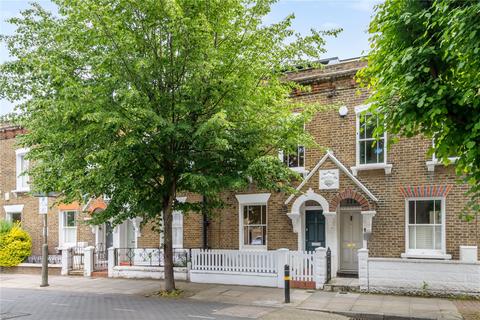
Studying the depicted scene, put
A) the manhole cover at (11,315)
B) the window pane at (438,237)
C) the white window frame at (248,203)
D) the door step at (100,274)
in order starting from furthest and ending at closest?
the door step at (100,274)
the white window frame at (248,203)
the window pane at (438,237)
the manhole cover at (11,315)

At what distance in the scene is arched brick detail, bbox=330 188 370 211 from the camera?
597 inches

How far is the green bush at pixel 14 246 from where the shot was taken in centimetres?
2100

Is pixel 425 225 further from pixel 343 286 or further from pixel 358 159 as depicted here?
pixel 343 286

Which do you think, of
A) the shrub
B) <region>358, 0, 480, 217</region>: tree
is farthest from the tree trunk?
the shrub

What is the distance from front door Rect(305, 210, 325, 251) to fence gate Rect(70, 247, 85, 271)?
996cm

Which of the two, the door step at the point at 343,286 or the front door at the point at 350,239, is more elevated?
the front door at the point at 350,239

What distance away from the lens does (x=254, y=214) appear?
17.5 metres

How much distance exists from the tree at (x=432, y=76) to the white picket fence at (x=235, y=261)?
7.31 m

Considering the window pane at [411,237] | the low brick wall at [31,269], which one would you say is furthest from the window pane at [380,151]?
the low brick wall at [31,269]

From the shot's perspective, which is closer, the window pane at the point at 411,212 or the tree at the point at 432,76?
the tree at the point at 432,76

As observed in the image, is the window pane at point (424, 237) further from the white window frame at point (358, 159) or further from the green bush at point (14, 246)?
the green bush at point (14, 246)

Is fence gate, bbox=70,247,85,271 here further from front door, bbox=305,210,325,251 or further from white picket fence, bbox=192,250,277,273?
front door, bbox=305,210,325,251

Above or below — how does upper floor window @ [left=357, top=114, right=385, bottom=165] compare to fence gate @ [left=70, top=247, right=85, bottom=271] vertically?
above

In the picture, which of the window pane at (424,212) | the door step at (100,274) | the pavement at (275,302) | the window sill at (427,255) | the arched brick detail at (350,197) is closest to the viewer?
the pavement at (275,302)
